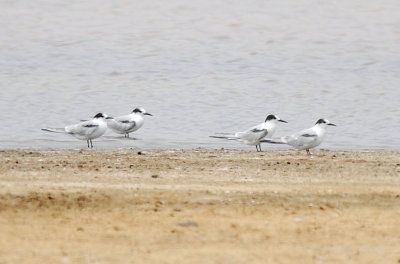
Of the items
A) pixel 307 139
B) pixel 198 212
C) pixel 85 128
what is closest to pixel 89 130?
pixel 85 128

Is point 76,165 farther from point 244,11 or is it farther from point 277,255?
point 244,11

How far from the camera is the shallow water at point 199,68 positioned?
14.7 m

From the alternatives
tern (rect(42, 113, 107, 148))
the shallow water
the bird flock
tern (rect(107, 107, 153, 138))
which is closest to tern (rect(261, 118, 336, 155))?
the bird flock

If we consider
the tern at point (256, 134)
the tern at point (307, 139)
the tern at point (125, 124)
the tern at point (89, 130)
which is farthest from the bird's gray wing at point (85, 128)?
the tern at point (307, 139)

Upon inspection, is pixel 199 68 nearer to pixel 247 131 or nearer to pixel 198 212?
pixel 247 131

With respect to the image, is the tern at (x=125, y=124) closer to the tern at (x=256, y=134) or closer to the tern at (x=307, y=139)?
the tern at (x=256, y=134)

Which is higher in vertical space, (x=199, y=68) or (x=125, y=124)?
(x=199, y=68)

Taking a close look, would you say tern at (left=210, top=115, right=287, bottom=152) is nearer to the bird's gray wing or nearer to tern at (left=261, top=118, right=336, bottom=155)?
tern at (left=261, top=118, right=336, bottom=155)

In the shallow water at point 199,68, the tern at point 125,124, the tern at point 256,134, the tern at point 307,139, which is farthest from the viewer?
the shallow water at point 199,68

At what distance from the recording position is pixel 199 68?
66.0ft

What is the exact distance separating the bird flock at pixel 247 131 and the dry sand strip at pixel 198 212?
7.96ft

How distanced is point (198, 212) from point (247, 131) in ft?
19.6

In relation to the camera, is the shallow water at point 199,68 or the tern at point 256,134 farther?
the shallow water at point 199,68

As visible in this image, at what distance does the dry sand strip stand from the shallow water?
13.3 feet
